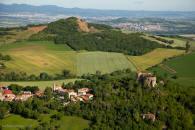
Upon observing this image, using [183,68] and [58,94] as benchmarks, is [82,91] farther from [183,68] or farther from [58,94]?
[183,68]

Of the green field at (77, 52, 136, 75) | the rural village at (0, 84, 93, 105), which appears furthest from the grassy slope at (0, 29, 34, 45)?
the rural village at (0, 84, 93, 105)

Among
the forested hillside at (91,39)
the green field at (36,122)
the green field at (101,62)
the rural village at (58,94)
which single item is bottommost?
the green field at (36,122)

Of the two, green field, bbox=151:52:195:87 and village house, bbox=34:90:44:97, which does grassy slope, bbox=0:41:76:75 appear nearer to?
village house, bbox=34:90:44:97

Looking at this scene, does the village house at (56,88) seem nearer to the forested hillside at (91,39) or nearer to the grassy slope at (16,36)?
the forested hillside at (91,39)

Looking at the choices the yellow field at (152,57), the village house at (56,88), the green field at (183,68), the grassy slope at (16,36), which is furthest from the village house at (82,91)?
the grassy slope at (16,36)

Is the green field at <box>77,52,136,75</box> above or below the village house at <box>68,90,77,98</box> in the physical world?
above

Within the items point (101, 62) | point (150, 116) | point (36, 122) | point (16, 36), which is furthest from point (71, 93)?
point (16, 36)

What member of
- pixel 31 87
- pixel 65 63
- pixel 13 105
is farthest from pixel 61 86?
pixel 65 63

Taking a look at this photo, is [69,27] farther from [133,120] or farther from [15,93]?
[133,120]
